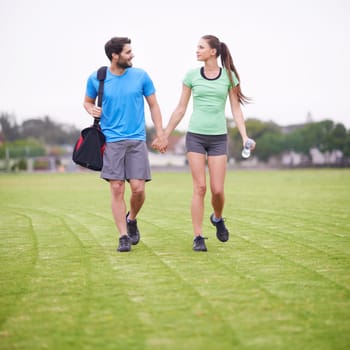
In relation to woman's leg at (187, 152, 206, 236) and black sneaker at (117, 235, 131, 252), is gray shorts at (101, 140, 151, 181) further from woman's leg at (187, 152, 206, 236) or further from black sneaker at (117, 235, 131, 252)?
black sneaker at (117, 235, 131, 252)

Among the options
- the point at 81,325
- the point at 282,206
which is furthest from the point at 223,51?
the point at 282,206

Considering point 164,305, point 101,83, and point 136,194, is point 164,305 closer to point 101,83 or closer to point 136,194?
point 136,194

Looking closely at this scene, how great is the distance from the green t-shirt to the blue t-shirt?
521mm

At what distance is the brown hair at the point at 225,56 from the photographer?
25.6ft

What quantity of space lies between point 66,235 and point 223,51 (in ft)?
11.9

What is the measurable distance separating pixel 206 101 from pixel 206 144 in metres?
0.50

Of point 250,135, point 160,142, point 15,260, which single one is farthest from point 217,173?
point 250,135

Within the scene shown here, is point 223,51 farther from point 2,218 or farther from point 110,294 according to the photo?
point 2,218

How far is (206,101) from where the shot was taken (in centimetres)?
774

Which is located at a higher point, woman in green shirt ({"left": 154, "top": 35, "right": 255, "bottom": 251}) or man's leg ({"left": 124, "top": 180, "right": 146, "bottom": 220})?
woman in green shirt ({"left": 154, "top": 35, "right": 255, "bottom": 251})

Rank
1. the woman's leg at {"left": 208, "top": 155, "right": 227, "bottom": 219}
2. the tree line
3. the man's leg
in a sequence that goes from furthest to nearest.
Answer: the tree line, the man's leg, the woman's leg at {"left": 208, "top": 155, "right": 227, "bottom": 219}

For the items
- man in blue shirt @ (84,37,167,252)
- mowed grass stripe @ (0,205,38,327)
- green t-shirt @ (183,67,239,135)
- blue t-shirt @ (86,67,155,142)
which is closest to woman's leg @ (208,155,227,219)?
green t-shirt @ (183,67,239,135)

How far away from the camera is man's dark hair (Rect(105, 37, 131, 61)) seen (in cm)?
768

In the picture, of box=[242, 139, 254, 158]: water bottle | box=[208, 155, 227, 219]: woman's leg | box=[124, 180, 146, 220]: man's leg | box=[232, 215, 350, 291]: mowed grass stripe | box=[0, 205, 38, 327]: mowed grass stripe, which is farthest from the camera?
box=[124, 180, 146, 220]: man's leg
